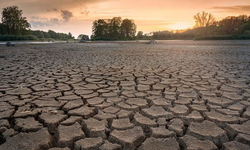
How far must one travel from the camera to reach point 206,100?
7.09 ft

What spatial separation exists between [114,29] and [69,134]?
49.1 metres

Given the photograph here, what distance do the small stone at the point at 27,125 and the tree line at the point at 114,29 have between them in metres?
48.0

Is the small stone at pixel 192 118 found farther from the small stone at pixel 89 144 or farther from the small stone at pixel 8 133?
the small stone at pixel 8 133

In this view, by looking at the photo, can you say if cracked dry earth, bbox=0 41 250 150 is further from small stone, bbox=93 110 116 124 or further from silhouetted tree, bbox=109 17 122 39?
silhouetted tree, bbox=109 17 122 39

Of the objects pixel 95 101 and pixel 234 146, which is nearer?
pixel 234 146

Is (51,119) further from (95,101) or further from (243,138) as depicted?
(243,138)

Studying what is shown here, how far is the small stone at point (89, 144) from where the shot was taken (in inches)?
49.1

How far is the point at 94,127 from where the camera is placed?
1510 millimetres

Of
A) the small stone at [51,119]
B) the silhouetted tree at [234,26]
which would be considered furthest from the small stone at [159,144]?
the silhouetted tree at [234,26]

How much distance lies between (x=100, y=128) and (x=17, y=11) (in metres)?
47.9

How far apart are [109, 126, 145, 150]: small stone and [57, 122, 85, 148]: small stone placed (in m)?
0.26

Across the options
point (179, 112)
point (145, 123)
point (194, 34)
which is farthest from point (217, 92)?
point (194, 34)

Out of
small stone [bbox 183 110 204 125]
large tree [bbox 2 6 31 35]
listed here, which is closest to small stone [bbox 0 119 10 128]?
small stone [bbox 183 110 204 125]

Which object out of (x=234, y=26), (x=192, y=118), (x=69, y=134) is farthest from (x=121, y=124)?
(x=234, y=26)
